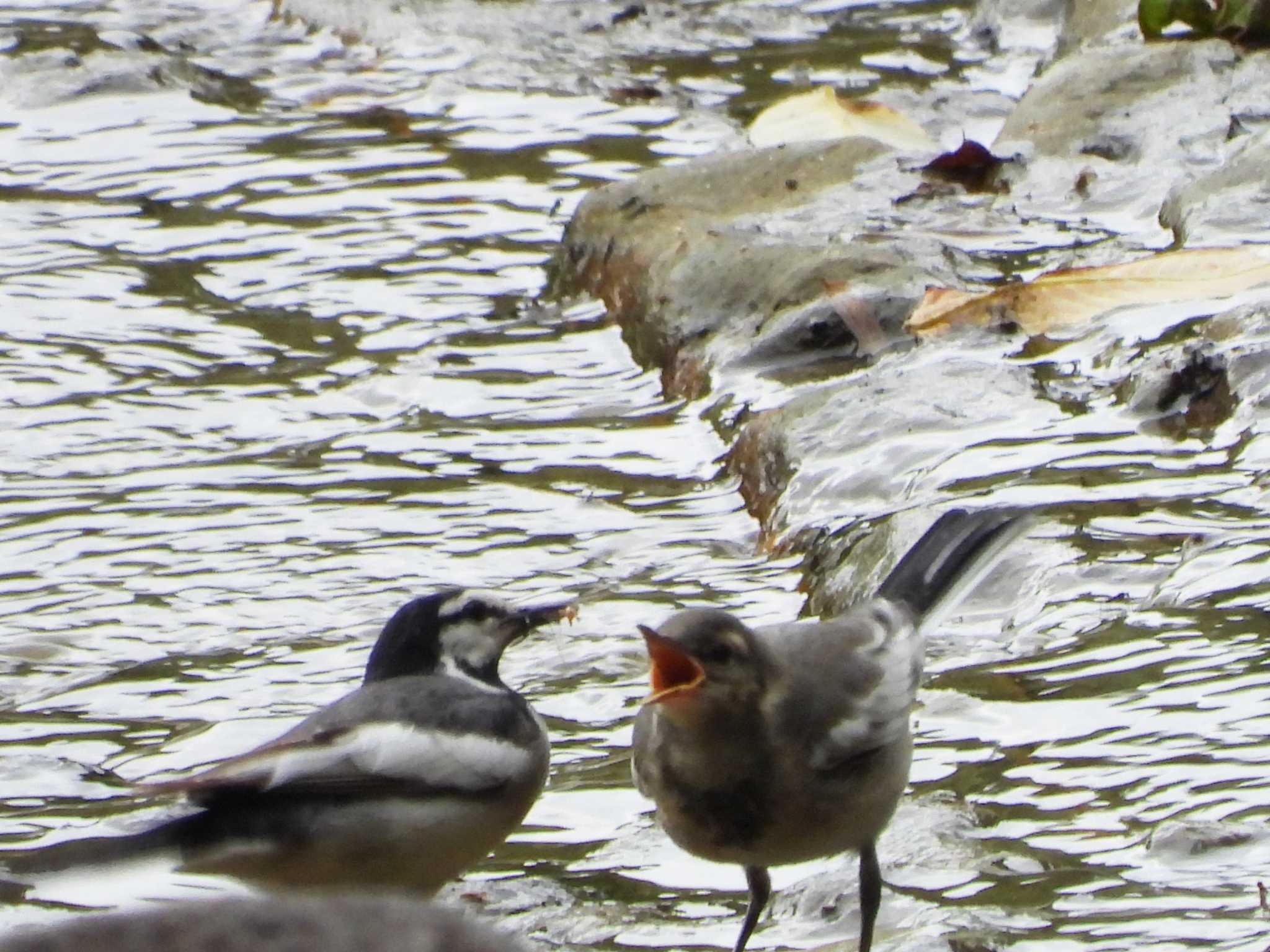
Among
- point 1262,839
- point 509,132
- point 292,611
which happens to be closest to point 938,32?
point 509,132

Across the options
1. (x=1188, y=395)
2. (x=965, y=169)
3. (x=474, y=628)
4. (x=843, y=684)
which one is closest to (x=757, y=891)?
(x=843, y=684)

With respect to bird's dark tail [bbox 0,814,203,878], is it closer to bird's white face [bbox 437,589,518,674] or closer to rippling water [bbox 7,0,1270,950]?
rippling water [bbox 7,0,1270,950]

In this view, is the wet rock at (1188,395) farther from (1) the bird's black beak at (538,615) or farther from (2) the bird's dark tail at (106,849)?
(2) the bird's dark tail at (106,849)

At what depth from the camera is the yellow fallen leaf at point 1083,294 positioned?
7.00 metres

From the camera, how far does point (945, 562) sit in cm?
523

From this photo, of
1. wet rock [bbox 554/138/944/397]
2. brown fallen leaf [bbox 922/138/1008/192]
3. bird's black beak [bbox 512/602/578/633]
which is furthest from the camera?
brown fallen leaf [bbox 922/138/1008/192]

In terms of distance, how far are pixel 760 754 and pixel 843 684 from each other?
0.81 feet

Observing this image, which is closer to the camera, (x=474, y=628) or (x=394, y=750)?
(x=394, y=750)

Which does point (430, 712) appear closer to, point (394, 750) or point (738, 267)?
point (394, 750)

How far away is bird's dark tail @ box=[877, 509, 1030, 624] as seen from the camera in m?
5.21

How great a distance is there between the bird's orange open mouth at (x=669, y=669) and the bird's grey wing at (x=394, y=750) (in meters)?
0.38

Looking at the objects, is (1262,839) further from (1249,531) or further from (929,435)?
(929,435)

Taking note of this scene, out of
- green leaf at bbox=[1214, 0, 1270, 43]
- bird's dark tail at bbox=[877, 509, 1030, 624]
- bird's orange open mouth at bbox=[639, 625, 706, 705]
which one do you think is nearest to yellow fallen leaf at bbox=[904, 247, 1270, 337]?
bird's dark tail at bbox=[877, 509, 1030, 624]

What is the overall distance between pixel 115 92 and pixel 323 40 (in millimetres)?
1471
